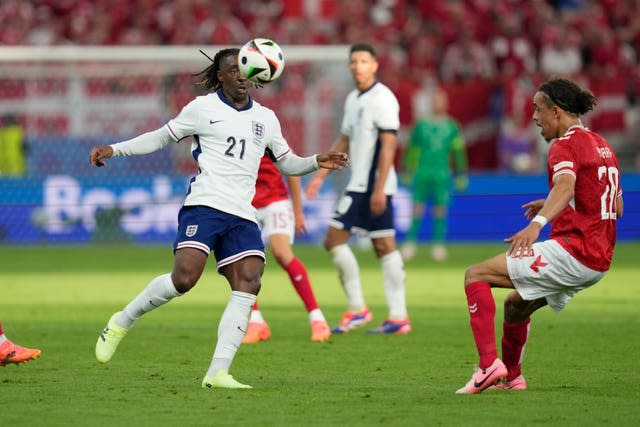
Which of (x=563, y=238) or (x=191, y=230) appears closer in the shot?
(x=563, y=238)

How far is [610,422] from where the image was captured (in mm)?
6727

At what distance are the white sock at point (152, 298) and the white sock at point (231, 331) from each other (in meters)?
0.39

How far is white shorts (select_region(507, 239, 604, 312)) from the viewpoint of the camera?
756 centimetres

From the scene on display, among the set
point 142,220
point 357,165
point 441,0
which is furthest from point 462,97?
point 357,165

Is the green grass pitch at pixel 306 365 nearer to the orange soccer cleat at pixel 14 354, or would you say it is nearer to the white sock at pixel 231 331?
the orange soccer cleat at pixel 14 354

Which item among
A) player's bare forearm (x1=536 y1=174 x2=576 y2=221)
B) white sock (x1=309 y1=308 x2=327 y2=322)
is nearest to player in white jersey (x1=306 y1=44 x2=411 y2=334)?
white sock (x1=309 y1=308 x2=327 y2=322)

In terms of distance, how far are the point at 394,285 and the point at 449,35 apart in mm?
16037

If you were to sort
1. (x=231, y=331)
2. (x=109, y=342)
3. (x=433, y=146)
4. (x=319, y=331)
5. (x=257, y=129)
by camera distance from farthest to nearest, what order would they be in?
(x=433, y=146) < (x=319, y=331) < (x=109, y=342) < (x=257, y=129) < (x=231, y=331)

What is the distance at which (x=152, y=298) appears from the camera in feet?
27.0

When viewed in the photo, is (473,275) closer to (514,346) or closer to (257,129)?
(514,346)

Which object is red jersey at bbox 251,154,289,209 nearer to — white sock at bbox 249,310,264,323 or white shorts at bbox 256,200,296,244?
white shorts at bbox 256,200,296,244

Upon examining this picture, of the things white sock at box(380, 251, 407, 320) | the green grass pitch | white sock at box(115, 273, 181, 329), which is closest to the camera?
the green grass pitch

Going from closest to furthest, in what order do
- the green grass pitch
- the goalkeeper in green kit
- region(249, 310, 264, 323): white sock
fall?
the green grass pitch < region(249, 310, 264, 323): white sock < the goalkeeper in green kit

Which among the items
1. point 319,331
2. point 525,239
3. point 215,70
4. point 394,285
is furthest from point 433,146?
point 525,239
